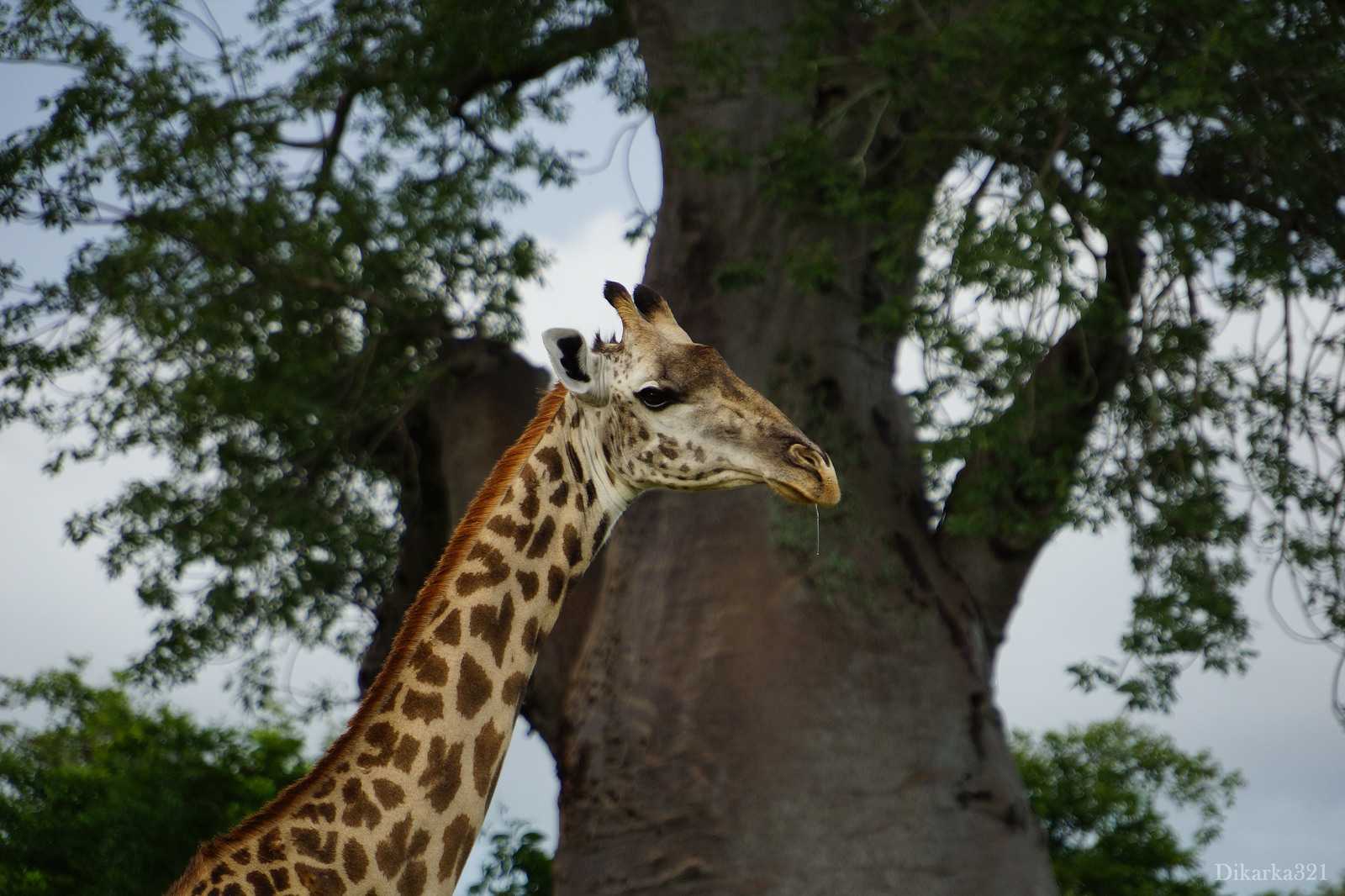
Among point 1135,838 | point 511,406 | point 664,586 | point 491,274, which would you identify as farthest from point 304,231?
point 1135,838

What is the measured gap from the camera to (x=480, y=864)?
1019 cm

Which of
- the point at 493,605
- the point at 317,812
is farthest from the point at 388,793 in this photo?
the point at 493,605

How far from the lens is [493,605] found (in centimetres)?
341

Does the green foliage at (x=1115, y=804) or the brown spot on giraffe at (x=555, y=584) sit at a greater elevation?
the green foliage at (x=1115, y=804)

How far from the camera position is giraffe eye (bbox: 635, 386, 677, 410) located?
3.53 meters

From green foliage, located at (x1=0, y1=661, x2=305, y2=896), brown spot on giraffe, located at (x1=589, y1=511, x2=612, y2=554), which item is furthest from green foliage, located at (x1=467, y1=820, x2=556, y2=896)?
brown spot on giraffe, located at (x1=589, y1=511, x2=612, y2=554)

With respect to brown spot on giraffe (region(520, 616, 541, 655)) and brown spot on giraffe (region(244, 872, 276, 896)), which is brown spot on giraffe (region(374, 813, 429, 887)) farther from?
brown spot on giraffe (region(520, 616, 541, 655))

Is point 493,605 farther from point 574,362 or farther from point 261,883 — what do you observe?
point 261,883

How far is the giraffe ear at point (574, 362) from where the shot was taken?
3348mm

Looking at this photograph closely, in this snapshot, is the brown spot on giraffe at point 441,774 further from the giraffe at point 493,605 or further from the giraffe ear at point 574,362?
the giraffe ear at point 574,362

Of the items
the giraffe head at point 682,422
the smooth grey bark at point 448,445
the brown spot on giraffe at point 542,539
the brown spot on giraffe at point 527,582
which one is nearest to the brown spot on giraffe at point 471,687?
the brown spot on giraffe at point 527,582

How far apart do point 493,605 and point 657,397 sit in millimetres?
728

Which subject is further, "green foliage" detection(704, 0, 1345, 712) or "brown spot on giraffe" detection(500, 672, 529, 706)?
"green foliage" detection(704, 0, 1345, 712)

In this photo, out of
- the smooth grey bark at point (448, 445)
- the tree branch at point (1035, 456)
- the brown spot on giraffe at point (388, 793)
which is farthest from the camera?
the smooth grey bark at point (448, 445)
